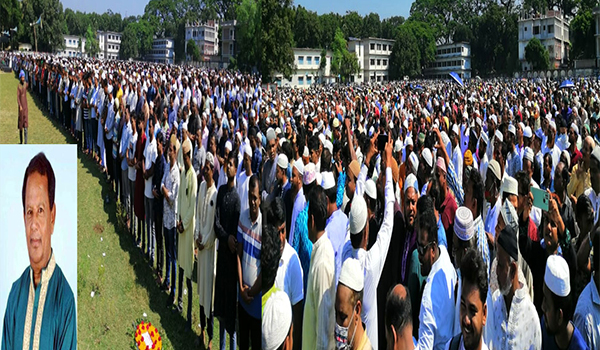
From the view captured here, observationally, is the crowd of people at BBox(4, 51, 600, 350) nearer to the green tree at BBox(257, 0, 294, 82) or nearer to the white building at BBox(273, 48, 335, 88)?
the green tree at BBox(257, 0, 294, 82)

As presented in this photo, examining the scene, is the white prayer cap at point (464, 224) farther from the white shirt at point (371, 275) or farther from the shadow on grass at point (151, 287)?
the shadow on grass at point (151, 287)

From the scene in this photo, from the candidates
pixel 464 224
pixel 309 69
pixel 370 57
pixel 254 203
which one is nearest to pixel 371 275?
pixel 464 224

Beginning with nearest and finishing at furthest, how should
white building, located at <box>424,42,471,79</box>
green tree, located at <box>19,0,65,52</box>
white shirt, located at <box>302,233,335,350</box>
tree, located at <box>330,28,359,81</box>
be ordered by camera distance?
white shirt, located at <box>302,233,335,350</box>, green tree, located at <box>19,0,65,52</box>, tree, located at <box>330,28,359,81</box>, white building, located at <box>424,42,471,79</box>

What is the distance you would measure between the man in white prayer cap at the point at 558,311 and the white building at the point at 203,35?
3679 inches

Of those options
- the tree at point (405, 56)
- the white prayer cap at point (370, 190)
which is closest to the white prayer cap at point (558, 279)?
the white prayer cap at point (370, 190)

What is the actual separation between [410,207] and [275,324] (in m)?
1.62

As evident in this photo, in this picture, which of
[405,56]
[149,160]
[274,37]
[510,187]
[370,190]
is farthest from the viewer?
[405,56]

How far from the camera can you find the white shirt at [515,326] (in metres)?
2.94

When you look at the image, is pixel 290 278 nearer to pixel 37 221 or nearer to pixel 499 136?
pixel 37 221

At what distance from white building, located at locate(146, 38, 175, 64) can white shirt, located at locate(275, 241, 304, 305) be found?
344 ft

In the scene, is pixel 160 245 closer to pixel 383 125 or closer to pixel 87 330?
pixel 87 330

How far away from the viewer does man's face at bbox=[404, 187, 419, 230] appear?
4242 millimetres

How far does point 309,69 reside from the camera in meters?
62.5

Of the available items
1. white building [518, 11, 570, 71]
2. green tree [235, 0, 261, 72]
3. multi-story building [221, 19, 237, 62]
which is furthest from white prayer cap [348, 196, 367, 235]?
multi-story building [221, 19, 237, 62]
